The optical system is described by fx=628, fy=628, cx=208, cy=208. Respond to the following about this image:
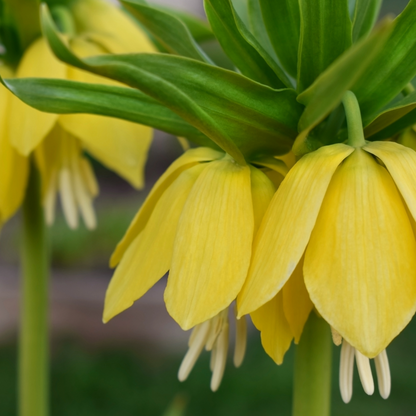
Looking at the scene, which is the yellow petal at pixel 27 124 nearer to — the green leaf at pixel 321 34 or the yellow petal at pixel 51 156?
the yellow petal at pixel 51 156

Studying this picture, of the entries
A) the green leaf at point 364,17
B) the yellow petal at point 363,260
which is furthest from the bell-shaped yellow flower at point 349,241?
the green leaf at point 364,17

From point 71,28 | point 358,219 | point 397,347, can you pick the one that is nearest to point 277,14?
point 358,219

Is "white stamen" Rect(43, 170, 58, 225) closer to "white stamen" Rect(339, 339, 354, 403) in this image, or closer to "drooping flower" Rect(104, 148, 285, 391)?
"drooping flower" Rect(104, 148, 285, 391)

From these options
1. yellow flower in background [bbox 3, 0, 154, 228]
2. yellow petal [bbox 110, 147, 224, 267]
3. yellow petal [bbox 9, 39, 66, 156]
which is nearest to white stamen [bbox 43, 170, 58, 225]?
yellow flower in background [bbox 3, 0, 154, 228]

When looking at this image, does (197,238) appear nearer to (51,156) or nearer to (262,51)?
(262,51)

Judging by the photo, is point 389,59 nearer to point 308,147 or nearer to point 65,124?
point 308,147

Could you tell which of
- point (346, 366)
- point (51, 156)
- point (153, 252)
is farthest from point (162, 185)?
point (51, 156)

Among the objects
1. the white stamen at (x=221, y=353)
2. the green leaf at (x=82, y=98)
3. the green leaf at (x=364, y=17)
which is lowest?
the white stamen at (x=221, y=353)
